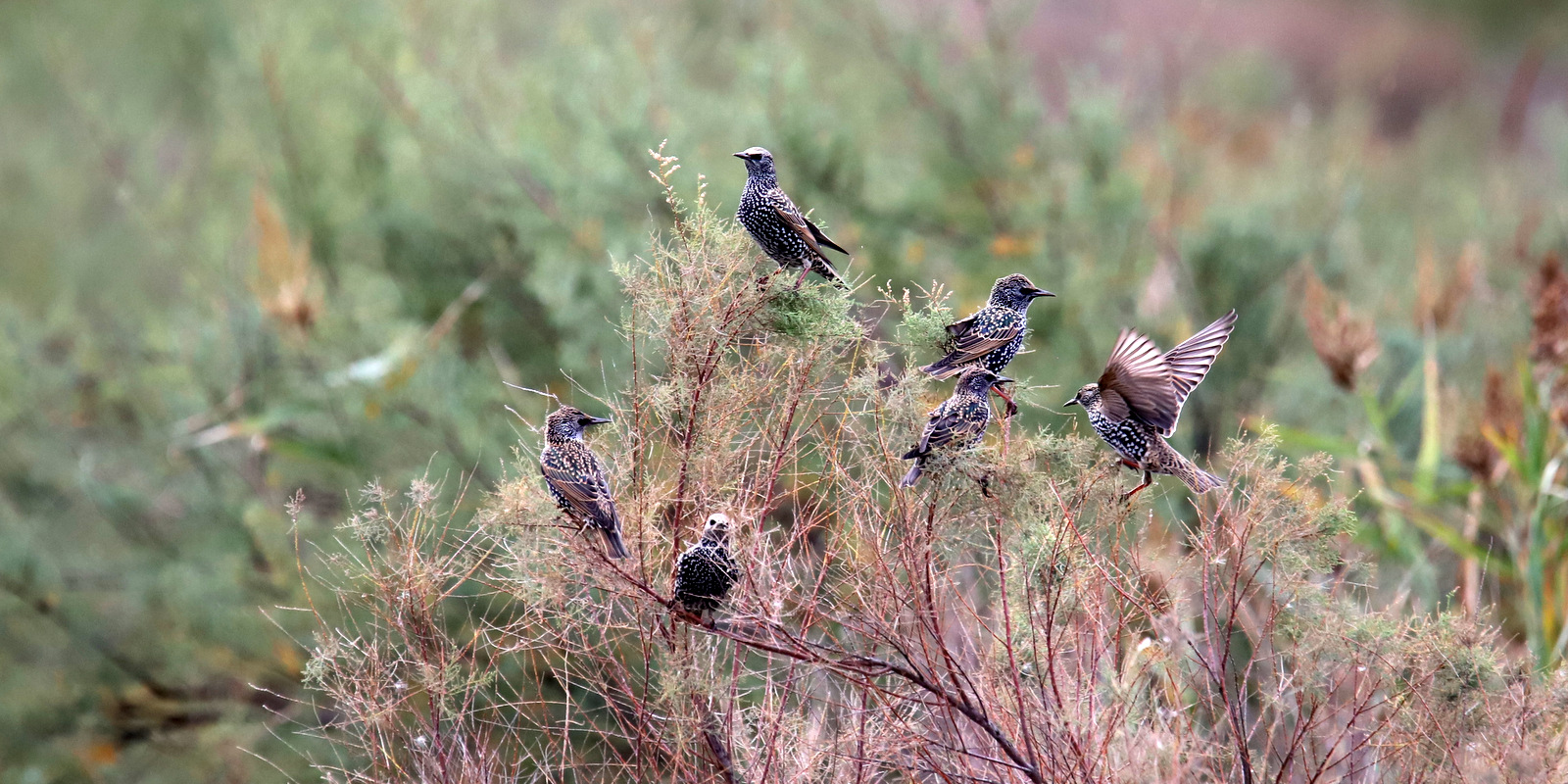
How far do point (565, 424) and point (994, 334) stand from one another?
1067 mm

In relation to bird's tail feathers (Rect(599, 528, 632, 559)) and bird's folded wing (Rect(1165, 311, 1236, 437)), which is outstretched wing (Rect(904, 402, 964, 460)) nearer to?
bird's folded wing (Rect(1165, 311, 1236, 437))

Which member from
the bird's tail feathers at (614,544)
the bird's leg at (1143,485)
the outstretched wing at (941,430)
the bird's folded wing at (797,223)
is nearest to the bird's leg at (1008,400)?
the outstretched wing at (941,430)

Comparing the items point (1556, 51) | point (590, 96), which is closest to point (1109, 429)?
point (590, 96)

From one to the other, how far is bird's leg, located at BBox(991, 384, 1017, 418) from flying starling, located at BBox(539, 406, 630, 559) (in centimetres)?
96

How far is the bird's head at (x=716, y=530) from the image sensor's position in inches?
116

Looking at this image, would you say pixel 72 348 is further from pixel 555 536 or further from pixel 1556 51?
pixel 1556 51

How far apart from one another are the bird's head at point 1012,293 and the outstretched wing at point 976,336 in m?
0.05

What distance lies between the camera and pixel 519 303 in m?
9.80

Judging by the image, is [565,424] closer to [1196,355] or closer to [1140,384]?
[1140,384]

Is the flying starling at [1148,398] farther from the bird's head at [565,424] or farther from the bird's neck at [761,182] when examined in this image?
the bird's head at [565,424]

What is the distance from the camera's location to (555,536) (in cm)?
311

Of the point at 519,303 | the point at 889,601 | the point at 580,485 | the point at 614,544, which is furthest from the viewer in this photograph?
the point at 519,303

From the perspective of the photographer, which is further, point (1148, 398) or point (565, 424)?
point (565, 424)

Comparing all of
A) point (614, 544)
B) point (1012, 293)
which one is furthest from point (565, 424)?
point (1012, 293)
